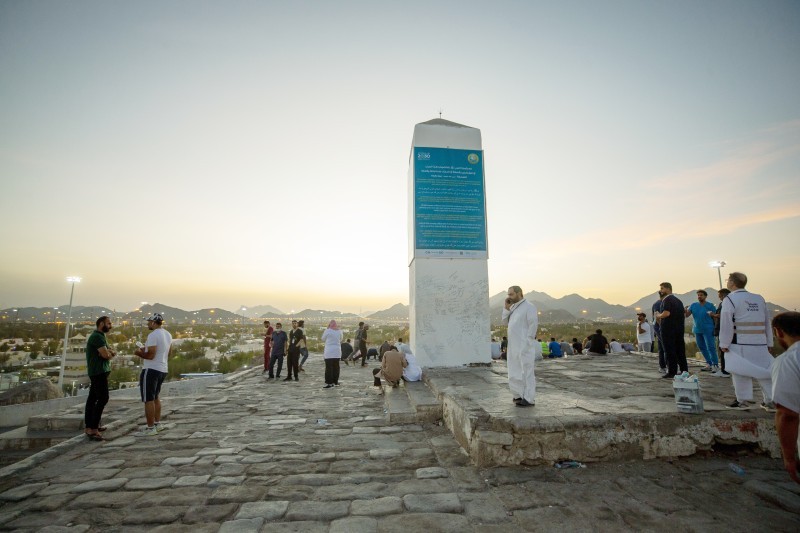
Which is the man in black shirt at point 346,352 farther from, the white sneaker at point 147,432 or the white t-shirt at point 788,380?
the white t-shirt at point 788,380

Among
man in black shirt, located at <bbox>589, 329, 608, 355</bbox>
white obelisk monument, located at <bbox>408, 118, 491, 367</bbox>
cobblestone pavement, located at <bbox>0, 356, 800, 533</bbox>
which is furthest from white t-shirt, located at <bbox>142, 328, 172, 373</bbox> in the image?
man in black shirt, located at <bbox>589, 329, 608, 355</bbox>

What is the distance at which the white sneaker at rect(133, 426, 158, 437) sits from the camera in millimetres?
5297

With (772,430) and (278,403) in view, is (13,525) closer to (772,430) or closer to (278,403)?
(278,403)

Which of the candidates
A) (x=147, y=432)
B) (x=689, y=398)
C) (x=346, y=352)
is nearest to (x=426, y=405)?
(x=689, y=398)

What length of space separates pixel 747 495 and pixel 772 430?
1332mm

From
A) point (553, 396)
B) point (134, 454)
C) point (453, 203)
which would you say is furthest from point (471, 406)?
point (453, 203)

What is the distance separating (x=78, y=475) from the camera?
151 inches

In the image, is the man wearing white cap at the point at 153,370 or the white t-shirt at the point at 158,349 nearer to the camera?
the man wearing white cap at the point at 153,370

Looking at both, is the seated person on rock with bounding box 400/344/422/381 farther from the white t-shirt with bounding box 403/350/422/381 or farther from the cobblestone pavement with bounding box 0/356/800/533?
the cobblestone pavement with bounding box 0/356/800/533

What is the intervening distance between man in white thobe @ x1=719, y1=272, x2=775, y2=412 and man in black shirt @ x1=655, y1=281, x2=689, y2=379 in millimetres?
1863

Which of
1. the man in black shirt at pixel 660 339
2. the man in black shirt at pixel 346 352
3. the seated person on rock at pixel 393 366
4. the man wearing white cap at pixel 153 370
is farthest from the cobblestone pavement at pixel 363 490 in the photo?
the man in black shirt at pixel 346 352

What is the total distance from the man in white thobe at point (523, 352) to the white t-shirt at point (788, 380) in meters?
2.07

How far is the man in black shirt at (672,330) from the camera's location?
6496 millimetres

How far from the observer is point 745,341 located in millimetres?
4516
